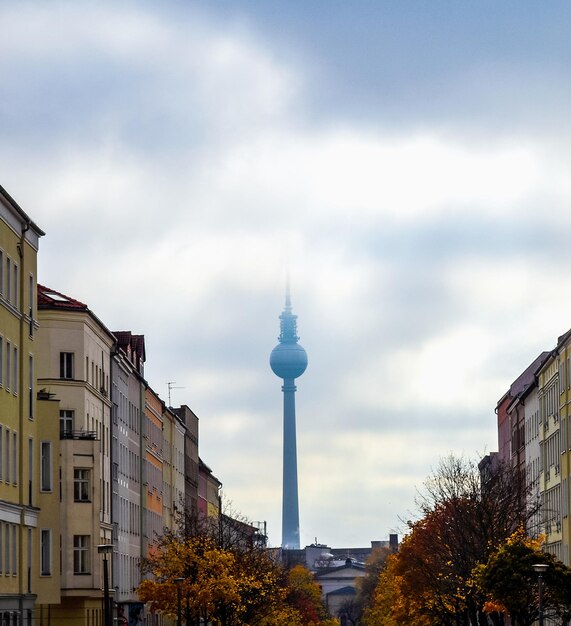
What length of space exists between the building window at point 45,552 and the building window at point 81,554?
1172 cm

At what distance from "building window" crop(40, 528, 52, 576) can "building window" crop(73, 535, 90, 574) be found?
1172 cm

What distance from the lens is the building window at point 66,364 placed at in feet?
283

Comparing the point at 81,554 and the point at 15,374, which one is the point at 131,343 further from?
the point at 15,374

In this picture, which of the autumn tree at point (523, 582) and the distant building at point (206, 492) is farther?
the distant building at point (206, 492)

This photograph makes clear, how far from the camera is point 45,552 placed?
71.4m

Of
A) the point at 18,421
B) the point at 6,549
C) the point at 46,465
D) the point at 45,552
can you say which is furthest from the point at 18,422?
the point at 45,552

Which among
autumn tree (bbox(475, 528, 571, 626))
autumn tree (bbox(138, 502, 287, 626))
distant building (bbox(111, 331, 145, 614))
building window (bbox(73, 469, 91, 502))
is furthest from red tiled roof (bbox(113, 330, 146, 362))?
autumn tree (bbox(475, 528, 571, 626))

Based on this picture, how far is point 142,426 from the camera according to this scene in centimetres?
11781

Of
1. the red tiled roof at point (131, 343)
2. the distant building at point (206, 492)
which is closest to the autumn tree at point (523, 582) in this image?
the red tiled roof at point (131, 343)

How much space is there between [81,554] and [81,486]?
10.5 feet

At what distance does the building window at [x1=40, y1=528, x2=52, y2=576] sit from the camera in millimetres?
70188

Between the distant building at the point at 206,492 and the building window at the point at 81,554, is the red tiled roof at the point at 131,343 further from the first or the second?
the distant building at the point at 206,492

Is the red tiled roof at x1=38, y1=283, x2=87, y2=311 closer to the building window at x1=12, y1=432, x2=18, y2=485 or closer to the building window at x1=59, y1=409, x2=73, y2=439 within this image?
the building window at x1=59, y1=409, x2=73, y2=439

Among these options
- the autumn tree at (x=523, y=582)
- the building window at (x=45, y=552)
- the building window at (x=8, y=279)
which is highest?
the building window at (x=8, y=279)
